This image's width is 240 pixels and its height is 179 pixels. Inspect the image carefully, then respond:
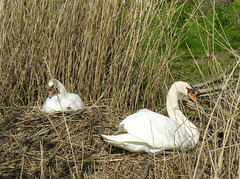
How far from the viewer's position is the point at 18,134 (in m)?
4.09

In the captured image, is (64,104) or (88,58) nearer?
(64,104)

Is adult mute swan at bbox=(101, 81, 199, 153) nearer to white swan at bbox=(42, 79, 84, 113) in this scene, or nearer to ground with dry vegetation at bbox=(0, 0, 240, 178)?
ground with dry vegetation at bbox=(0, 0, 240, 178)

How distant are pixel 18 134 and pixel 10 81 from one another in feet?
3.02

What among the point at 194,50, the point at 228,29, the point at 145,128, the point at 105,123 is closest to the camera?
the point at 145,128

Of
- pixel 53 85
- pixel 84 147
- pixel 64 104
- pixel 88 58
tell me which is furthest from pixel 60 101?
pixel 84 147

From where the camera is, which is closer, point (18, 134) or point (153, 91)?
point (18, 134)

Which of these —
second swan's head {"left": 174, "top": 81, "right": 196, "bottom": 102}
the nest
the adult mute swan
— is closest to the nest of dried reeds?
the nest

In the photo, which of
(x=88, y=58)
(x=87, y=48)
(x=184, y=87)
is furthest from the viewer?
(x=88, y=58)

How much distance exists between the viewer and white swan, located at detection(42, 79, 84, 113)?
14.4ft

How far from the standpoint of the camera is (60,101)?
178 inches

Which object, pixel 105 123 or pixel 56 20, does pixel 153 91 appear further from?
pixel 56 20

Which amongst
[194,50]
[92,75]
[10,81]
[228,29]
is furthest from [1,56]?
[228,29]

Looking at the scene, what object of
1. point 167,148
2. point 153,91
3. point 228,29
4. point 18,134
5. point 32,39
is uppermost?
point 228,29

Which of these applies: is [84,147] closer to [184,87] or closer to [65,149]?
[65,149]
